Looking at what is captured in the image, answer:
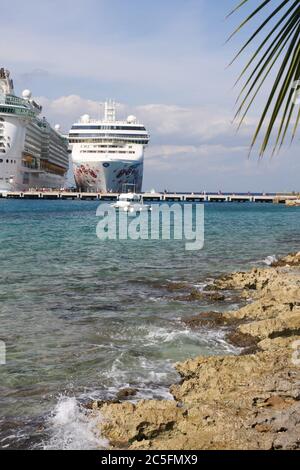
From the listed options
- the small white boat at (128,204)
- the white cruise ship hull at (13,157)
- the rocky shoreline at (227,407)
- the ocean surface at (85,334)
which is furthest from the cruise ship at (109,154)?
the rocky shoreline at (227,407)

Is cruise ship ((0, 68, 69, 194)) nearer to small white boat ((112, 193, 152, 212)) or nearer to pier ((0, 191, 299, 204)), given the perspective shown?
pier ((0, 191, 299, 204))

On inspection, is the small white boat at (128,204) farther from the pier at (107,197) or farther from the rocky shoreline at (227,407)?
the rocky shoreline at (227,407)

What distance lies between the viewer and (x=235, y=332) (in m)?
11.7

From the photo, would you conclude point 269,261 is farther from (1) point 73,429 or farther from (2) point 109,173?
(2) point 109,173

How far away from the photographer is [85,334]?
12125 mm

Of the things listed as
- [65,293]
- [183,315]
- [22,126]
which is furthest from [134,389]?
[22,126]

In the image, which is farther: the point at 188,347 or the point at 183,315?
the point at 183,315

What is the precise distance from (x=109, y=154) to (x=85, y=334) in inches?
3855

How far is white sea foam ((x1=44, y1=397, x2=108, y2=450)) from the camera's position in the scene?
21.1ft

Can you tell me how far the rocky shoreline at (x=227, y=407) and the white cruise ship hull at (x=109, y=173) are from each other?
99416 millimetres
